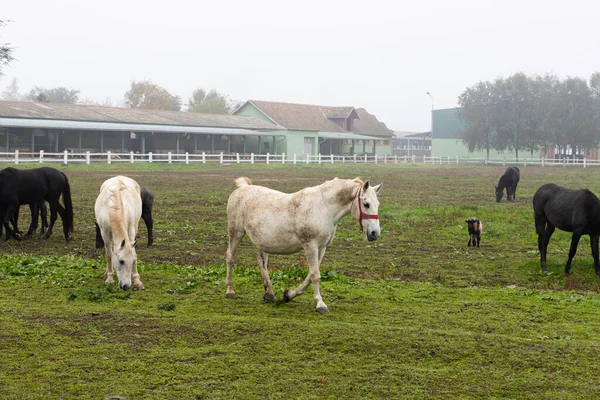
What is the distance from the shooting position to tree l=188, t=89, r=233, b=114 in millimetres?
108125

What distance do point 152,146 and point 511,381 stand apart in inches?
2189

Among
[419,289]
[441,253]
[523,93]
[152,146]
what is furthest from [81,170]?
[523,93]

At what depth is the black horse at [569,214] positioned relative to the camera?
11.4m

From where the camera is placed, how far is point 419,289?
985cm

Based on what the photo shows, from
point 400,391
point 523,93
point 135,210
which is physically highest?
point 523,93

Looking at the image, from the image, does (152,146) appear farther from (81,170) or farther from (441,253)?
(441,253)

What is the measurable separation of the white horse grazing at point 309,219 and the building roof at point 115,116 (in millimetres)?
46034

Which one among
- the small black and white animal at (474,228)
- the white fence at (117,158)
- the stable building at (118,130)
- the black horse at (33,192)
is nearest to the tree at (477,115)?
the white fence at (117,158)

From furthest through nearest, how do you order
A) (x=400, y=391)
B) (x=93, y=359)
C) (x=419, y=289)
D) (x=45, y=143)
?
(x=45, y=143) → (x=419, y=289) → (x=93, y=359) → (x=400, y=391)

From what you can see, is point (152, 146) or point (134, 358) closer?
point (134, 358)

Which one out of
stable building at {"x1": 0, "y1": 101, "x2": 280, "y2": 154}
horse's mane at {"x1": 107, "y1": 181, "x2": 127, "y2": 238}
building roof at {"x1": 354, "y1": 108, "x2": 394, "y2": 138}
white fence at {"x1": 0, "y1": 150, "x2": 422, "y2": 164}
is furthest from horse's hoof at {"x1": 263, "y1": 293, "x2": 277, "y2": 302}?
building roof at {"x1": 354, "y1": 108, "x2": 394, "y2": 138}

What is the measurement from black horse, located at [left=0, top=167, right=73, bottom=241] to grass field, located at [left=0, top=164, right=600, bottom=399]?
2.17 feet

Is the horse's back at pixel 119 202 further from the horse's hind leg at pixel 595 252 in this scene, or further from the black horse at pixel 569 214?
the horse's hind leg at pixel 595 252

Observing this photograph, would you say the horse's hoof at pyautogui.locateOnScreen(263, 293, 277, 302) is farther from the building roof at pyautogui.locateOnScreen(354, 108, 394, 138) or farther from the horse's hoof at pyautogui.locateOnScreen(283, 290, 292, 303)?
the building roof at pyautogui.locateOnScreen(354, 108, 394, 138)
